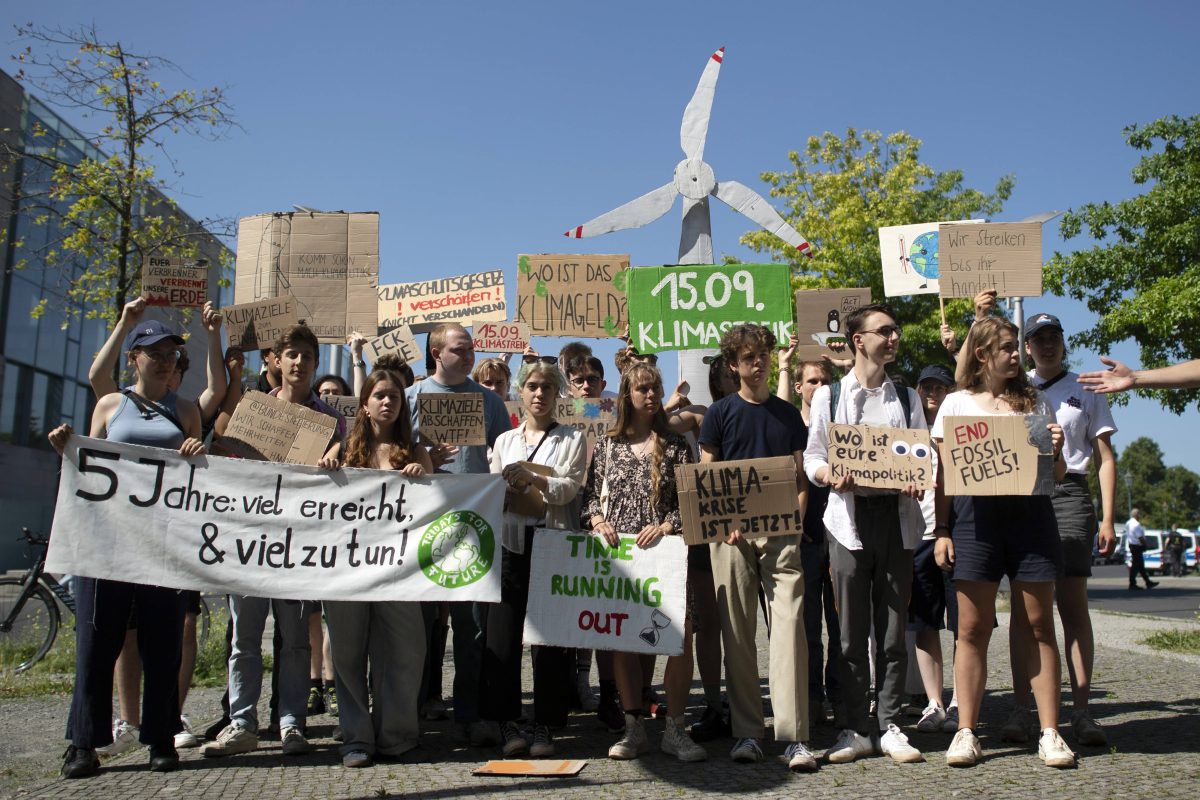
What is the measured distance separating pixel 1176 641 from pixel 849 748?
627cm

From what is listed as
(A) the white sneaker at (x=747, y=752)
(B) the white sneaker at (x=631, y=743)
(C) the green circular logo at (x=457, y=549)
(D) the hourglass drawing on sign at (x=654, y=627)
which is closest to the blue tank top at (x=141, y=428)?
(C) the green circular logo at (x=457, y=549)

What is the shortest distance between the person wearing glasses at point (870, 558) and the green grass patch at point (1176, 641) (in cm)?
541

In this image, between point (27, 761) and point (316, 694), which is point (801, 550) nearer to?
point (316, 694)

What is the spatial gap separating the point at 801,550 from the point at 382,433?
2.37 meters

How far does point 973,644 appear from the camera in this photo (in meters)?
5.16

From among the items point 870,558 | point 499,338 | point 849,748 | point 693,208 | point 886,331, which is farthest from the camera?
point 693,208

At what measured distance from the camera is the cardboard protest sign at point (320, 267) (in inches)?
347

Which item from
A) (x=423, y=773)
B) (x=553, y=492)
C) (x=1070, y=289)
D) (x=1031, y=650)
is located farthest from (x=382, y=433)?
(x=1070, y=289)

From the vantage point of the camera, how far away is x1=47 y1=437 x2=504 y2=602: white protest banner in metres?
5.36

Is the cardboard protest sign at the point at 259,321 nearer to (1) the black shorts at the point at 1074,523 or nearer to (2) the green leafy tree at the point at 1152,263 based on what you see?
(1) the black shorts at the point at 1074,523

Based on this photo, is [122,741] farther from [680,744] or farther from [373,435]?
[680,744]

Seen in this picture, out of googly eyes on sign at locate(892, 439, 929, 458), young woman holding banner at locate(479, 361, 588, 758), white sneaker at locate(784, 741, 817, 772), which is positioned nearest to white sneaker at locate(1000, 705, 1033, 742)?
white sneaker at locate(784, 741, 817, 772)

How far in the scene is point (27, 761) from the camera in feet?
18.0

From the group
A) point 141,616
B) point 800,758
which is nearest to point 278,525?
point 141,616
